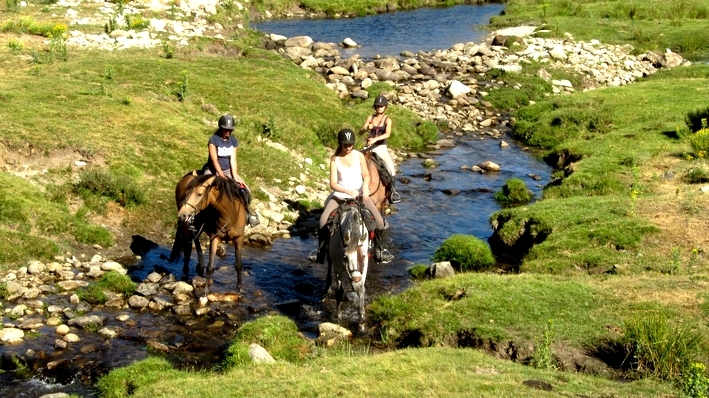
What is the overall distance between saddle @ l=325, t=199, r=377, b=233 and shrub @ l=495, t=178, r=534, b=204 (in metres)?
11.5

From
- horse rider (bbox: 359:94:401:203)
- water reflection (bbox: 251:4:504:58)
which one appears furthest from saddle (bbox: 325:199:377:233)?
water reflection (bbox: 251:4:504:58)

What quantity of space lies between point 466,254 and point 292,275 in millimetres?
4702

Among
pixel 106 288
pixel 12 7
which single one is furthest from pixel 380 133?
pixel 12 7

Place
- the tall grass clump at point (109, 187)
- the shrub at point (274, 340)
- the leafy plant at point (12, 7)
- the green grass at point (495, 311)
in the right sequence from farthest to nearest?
the leafy plant at point (12, 7), the tall grass clump at point (109, 187), the green grass at point (495, 311), the shrub at point (274, 340)

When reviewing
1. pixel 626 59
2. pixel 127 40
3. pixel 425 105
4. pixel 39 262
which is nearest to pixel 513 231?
pixel 39 262

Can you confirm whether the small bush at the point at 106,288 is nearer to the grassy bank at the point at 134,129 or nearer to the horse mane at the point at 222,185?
the grassy bank at the point at 134,129

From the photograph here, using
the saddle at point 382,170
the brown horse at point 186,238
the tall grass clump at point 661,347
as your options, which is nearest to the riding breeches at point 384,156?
the saddle at point 382,170

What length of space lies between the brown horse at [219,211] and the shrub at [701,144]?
16.9 metres

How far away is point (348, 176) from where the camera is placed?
1689cm

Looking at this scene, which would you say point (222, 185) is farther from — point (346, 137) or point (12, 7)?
point (12, 7)

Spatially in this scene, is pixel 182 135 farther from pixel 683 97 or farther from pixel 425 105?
pixel 683 97

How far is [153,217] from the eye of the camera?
22.1 meters

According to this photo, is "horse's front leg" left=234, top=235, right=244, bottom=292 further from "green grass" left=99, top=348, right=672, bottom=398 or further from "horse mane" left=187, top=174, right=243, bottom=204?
"green grass" left=99, top=348, right=672, bottom=398

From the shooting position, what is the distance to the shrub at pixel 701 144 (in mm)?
26906
